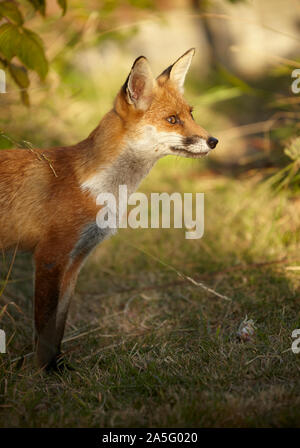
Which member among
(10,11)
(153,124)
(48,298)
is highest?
(10,11)

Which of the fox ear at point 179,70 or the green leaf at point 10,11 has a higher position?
the green leaf at point 10,11

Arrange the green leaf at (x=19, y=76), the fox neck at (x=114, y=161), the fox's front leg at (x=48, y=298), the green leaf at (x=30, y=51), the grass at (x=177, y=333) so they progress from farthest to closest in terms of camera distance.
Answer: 1. the green leaf at (x=19, y=76)
2. the green leaf at (x=30, y=51)
3. the fox neck at (x=114, y=161)
4. the fox's front leg at (x=48, y=298)
5. the grass at (x=177, y=333)

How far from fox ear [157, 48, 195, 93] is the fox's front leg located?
160cm

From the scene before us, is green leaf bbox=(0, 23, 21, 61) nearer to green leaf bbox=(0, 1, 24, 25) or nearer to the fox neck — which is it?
green leaf bbox=(0, 1, 24, 25)

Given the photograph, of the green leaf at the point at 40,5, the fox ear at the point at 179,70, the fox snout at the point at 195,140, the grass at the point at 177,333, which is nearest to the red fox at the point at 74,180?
the fox snout at the point at 195,140

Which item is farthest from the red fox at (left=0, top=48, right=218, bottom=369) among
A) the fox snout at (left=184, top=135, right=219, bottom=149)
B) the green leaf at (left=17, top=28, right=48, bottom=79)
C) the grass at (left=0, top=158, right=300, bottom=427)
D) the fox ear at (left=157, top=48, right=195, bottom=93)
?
the green leaf at (left=17, top=28, right=48, bottom=79)

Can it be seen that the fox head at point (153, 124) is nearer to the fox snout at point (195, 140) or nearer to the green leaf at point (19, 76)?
the fox snout at point (195, 140)

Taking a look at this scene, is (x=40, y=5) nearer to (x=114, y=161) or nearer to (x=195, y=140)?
(x=114, y=161)

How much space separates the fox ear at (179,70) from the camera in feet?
11.3

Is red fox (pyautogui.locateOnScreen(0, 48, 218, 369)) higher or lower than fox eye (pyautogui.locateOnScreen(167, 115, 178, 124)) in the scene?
lower

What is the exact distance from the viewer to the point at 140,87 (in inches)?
127

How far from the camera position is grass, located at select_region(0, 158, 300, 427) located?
96.3 inches

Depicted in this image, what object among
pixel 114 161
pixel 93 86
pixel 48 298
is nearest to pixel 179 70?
pixel 114 161

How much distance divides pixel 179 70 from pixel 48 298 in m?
2.02
